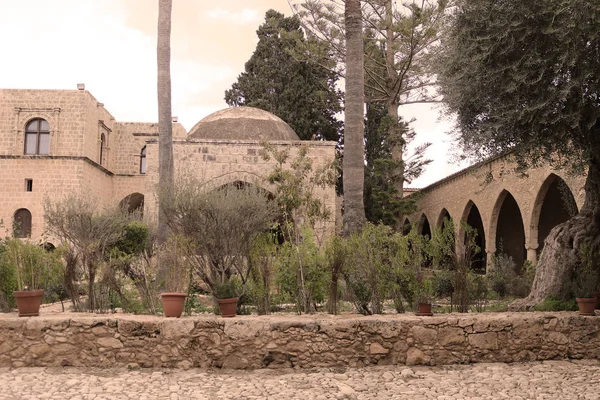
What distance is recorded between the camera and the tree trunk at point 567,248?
271 inches

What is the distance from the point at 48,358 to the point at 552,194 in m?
14.7

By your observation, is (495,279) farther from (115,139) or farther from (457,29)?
(115,139)

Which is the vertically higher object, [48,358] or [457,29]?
[457,29]

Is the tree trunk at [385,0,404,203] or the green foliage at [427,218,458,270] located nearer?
the green foliage at [427,218,458,270]

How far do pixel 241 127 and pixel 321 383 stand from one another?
1189 cm

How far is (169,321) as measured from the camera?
17.1 ft

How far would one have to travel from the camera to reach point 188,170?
13281mm

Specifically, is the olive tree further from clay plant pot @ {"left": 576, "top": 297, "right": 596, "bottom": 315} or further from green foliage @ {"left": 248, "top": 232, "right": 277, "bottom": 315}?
green foliage @ {"left": 248, "top": 232, "right": 277, "bottom": 315}

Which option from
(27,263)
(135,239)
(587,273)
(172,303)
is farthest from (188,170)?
(587,273)

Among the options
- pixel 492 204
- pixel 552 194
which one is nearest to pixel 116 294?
pixel 492 204

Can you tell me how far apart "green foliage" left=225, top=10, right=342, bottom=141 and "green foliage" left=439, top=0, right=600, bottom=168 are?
13.3 meters

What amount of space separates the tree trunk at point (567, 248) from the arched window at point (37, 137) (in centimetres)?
1797

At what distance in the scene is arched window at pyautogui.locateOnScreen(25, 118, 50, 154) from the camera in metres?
20.1

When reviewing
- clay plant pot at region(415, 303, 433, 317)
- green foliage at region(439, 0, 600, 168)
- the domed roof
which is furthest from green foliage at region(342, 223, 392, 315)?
the domed roof
